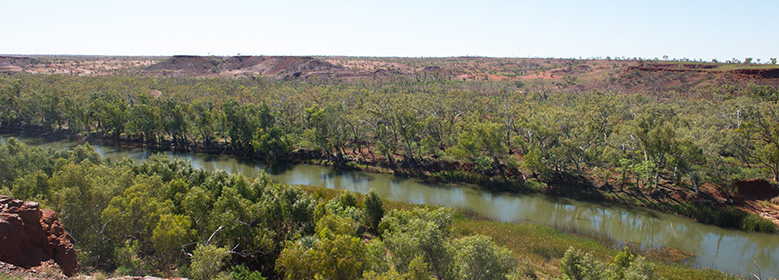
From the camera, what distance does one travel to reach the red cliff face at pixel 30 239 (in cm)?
1295

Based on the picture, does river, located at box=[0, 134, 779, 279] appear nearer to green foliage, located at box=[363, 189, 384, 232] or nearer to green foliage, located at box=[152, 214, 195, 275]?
green foliage, located at box=[363, 189, 384, 232]

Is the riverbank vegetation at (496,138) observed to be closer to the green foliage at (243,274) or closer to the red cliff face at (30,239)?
the green foliage at (243,274)

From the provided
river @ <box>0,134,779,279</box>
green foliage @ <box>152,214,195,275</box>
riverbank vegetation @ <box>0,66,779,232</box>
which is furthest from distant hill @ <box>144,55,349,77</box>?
green foliage @ <box>152,214,195,275</box>

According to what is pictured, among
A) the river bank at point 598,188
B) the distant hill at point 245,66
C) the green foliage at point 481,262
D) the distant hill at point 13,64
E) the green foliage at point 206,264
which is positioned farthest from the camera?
the distant hill at point 245,66

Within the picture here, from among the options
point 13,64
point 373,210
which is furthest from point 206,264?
point 13,64

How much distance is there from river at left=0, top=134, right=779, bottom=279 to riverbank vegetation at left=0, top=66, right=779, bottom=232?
4.64 ft

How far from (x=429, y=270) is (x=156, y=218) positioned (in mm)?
14460

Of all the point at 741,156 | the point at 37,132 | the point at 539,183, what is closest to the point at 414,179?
the point at 539,183

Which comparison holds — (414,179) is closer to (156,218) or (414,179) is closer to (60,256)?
(156,218)

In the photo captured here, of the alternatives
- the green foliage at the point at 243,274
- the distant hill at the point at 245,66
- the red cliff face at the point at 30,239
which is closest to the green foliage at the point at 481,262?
the green foliage at the point at 243,274

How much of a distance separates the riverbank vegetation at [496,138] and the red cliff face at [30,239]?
32.9 meters

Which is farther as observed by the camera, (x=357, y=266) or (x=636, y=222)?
(x=636, y=222)

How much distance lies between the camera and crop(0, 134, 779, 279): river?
26.0m

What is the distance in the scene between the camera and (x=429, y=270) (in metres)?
15.8
